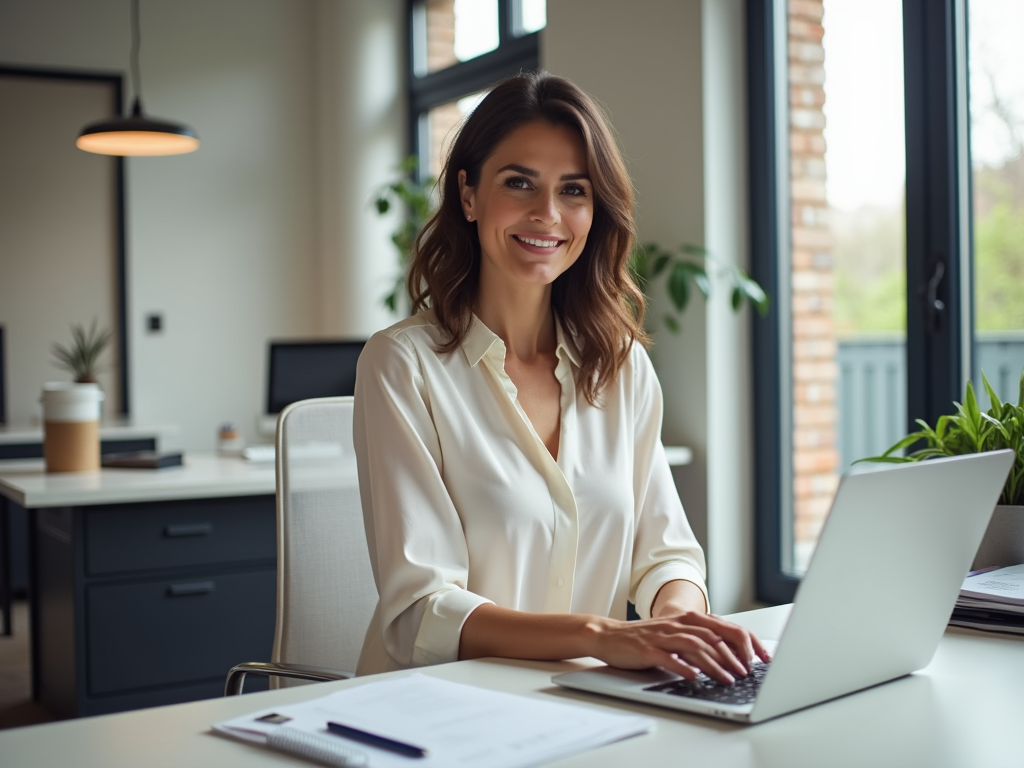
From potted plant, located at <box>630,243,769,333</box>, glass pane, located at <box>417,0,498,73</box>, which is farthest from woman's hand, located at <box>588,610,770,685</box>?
glass pane, located at <box>417,0,498,73</box>

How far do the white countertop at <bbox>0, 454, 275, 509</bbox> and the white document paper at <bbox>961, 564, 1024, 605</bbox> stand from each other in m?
2.03

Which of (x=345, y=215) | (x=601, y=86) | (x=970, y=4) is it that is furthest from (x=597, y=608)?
(x=345, y=215)

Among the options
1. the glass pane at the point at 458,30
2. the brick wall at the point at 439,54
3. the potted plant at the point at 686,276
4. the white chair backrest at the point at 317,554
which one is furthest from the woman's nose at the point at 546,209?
the brick wall at the point at 439,54

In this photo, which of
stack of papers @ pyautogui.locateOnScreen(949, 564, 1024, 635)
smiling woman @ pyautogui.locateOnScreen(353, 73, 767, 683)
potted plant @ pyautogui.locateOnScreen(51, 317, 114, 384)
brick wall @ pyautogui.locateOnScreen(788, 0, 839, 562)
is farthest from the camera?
potted plant @ pyautogui.locateOnScreen(51, 317, 114, 384)

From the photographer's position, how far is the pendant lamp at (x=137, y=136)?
409cm

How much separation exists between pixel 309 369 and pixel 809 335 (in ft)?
5.46

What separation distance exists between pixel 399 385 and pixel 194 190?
482 cm

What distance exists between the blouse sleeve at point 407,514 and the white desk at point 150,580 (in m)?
1.59

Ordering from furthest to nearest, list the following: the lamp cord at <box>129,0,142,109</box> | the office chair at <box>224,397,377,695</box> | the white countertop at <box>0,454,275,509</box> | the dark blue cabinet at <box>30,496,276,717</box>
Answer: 1. the lamp cord at <box>129,0,142,109</box>
2. the dark blue cabinet at <box>30,496,276,717</box>
3. the white countertop at <box>0,454,275,509</box>
4. the office chair at <box>224,397,377,695</box>

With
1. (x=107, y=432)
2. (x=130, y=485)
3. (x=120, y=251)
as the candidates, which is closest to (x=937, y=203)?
(x=130, y=485)

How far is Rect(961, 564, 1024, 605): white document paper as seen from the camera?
4.40 ft

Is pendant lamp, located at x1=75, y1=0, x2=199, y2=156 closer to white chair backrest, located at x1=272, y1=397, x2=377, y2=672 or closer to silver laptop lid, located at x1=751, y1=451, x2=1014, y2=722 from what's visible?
white chair backrest, located at x1=272, y1=397, x2=377, y2=672

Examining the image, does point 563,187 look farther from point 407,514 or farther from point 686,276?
point 686,276

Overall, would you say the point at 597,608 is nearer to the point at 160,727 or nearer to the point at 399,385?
the point at 399,385
